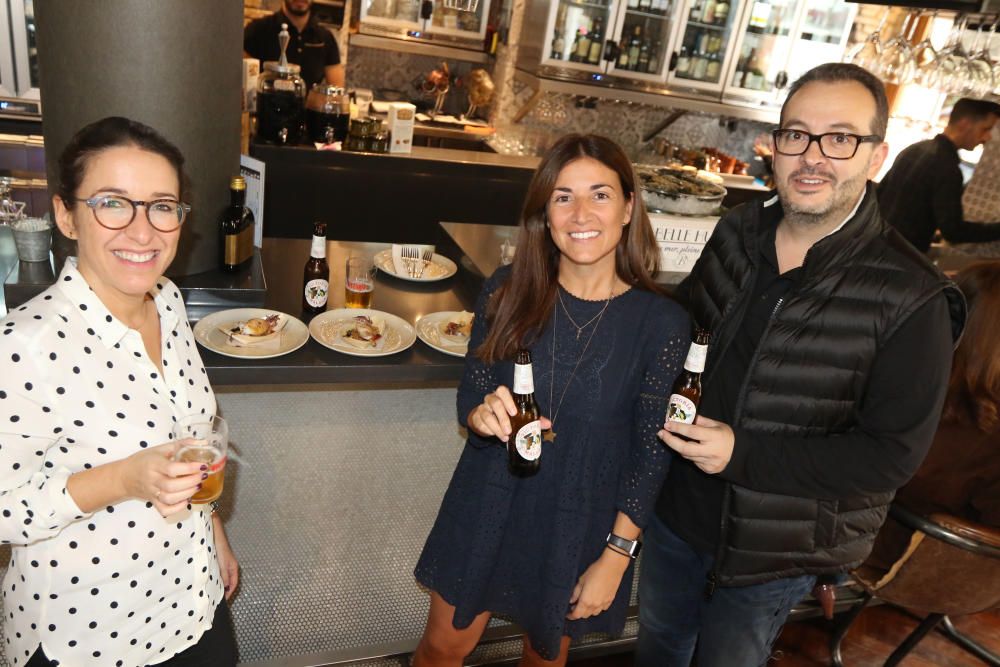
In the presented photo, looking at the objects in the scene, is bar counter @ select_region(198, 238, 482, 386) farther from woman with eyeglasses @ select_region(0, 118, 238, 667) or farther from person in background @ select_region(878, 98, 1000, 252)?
person in background @ select_region(878, 98, 1000, 252)

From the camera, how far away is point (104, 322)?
121cm

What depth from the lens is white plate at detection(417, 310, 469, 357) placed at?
2135 millimetres

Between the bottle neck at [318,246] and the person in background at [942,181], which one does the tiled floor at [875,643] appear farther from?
the person in background at [942,181]

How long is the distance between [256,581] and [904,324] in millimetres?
2008

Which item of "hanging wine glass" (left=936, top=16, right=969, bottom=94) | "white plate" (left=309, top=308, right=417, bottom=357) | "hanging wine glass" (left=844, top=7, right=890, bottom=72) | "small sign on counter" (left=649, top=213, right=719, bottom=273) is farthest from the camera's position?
"hanging wine glass" (left=844, top=7, right=890, bottom=72)

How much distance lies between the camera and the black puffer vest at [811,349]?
142 centimetres

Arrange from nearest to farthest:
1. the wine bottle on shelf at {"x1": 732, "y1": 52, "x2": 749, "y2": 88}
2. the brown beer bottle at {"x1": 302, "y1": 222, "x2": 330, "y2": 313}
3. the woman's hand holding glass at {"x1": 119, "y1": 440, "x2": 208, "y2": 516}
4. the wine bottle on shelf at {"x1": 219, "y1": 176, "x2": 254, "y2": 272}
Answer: the woman's hand holding glass at {"x1": 119, "y1": 440, "x2": 208, "y2": 516}
the brown beer bottle at {"x1": 302, "y1": 222, "x2": 330, "y2": 313}
the wine bottle on shelf at {"x1": 219, "y1": 176, "x2": 254, "y2": 272}
the wine bottle on shelf at {"x1": 732, "y1": 52, "x2": 749, "y2": 88}

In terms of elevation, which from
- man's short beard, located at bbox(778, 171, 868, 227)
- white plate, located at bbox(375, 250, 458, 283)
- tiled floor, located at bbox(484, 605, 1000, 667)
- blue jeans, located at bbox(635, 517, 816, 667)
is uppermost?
man's short beard, located at bbox(778, 171, 868, 227)

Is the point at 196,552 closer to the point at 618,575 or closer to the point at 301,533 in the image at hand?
the point at 618,575

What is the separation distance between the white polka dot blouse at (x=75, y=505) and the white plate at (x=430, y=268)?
1.32 m

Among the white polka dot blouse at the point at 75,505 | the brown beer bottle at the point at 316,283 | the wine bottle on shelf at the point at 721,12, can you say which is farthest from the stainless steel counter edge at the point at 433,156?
the white polka dot blouse at the point at 75,505

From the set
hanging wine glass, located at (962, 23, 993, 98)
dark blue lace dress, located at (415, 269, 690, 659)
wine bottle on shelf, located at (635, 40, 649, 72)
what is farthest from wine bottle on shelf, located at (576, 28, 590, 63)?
dark blue lace dress, located at (415, 269, 690, 659)

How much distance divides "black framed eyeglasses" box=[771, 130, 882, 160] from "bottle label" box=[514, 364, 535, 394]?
→ 0.68 metres

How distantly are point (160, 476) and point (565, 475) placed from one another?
0.80m
